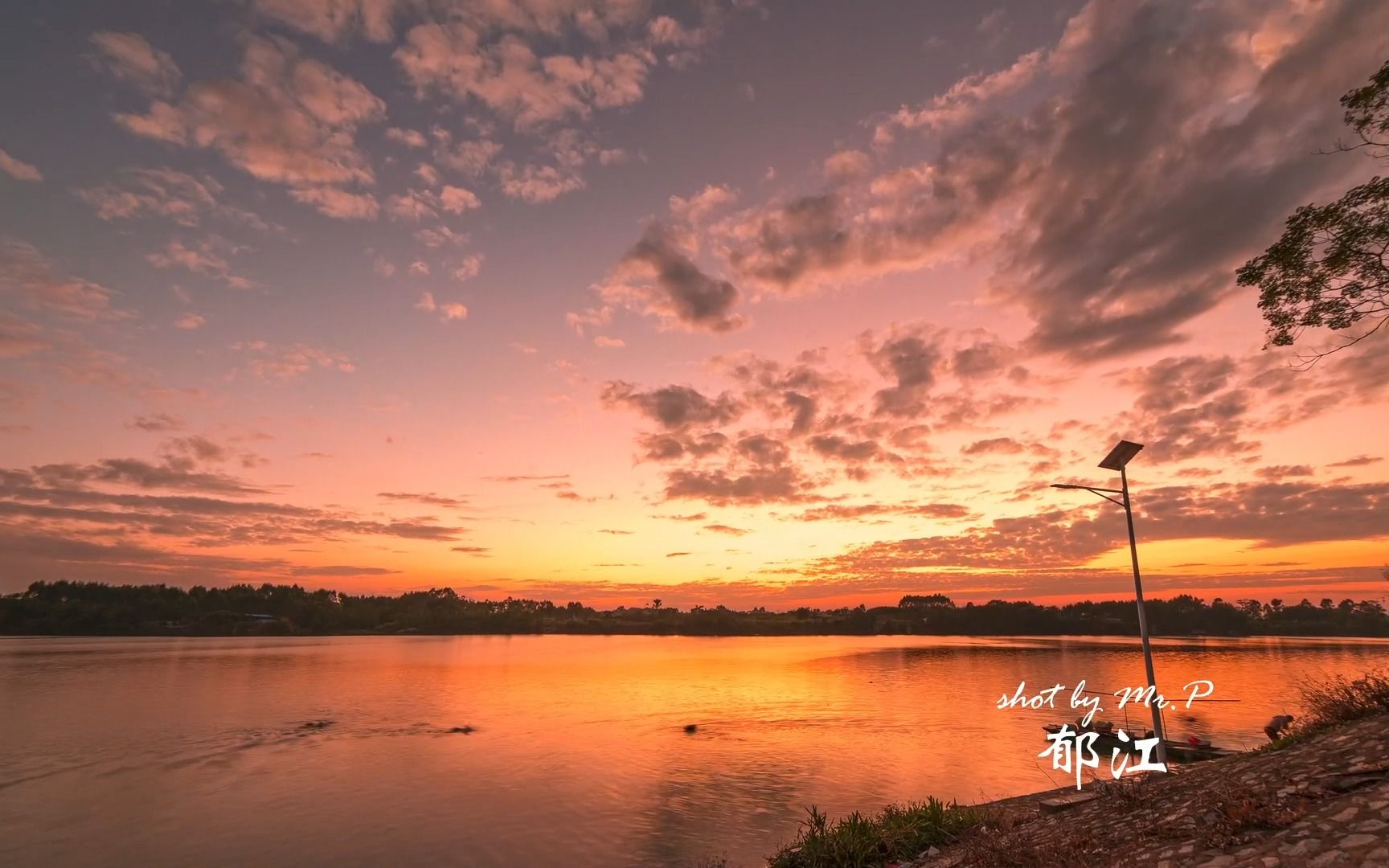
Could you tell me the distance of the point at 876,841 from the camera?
58.9 feet

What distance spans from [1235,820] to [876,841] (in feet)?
30.5

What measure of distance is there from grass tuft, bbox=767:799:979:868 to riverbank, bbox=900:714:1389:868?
869 millimetres

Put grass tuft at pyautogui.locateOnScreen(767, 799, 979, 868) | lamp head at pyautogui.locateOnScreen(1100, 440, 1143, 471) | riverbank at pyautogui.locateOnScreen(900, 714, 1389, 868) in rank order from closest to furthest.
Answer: riverbank at pyautogui.locateOnScreen(900, 714, 1389, 868) < grass tuft at pyautogui.locateOnScreen(767, 799, 979, 868) < lamp head at pyautogui.locateOnScreen(1100, 440, 1143, 471)

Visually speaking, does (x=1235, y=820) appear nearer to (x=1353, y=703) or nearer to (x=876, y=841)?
(x=1353, y=703)

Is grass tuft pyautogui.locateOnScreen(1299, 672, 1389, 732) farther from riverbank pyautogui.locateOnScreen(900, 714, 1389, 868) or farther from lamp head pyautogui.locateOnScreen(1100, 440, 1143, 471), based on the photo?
lamp head pyautogui.locateOnScreen(1100, 440, 1143, 471)

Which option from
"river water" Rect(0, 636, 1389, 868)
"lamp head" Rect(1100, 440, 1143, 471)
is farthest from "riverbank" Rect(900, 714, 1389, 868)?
"river water" Rect(0, 636, 1389, 868)

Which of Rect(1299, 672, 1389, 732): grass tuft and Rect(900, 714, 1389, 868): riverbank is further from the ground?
Rect(1299, 672, 1389, 732): grass tuft

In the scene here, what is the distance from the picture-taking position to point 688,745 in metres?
54.5

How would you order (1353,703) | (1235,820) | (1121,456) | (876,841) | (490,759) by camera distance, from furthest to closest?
(490,759) → (1121,456) → (876,841) → (1353,703) → (1235,820)

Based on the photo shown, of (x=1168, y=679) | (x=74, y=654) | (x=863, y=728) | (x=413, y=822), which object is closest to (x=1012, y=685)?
(x=1168, y=679)

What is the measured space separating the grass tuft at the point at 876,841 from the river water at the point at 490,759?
805 centimetres

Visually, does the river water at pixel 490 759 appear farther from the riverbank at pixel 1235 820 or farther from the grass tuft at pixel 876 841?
the riverbank at pixel 1235 820

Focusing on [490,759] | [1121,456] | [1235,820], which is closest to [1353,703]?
[1235,820]

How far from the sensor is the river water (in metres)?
30.3
